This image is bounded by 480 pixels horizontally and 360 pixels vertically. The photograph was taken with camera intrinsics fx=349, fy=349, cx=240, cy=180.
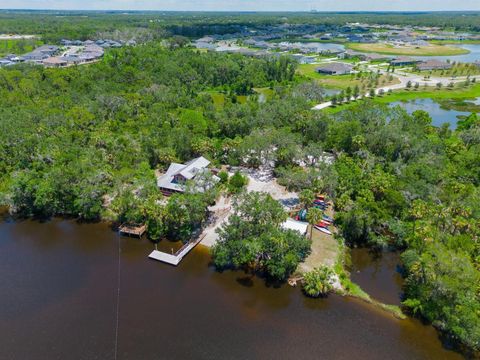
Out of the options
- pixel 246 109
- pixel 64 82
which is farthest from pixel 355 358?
pixel 64 82

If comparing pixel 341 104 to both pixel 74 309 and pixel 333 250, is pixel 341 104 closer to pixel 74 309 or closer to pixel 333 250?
pixel 333 250

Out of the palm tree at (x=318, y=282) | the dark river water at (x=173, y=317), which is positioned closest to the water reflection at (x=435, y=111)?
the dark river water at (x=173, y=317)

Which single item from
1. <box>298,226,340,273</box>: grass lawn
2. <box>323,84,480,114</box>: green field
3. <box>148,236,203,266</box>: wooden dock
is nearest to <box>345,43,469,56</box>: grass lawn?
<box>323,84,480,114</box>: green field

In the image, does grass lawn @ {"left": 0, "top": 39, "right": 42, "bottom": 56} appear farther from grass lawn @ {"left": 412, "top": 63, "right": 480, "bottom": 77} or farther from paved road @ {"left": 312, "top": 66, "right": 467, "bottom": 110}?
grass lawn @ {"left": 412, "top": 63, "right": 480, "bottom": 77}

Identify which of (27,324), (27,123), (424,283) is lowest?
(27,324)

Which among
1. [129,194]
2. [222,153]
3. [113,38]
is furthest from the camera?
[113,38]

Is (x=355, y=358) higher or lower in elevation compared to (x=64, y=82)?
lower

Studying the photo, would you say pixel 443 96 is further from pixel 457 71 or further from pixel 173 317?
pixel 173 317
